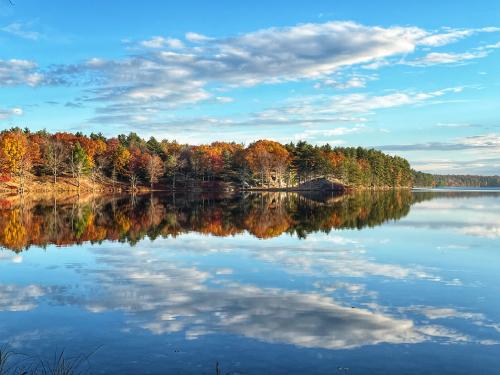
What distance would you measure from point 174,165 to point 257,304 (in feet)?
487

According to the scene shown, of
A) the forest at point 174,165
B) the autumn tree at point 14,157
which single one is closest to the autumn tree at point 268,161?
the forest at point 174,165

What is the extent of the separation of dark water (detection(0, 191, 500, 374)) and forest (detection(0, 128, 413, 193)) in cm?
11435

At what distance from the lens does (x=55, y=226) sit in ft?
128

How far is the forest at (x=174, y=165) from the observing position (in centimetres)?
13700

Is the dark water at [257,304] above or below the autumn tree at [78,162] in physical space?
below

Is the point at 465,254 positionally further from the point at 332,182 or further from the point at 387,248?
the point at 332,182

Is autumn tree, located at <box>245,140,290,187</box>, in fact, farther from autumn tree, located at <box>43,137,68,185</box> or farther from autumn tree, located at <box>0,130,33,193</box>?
autumn tree, located at <box>0,130,33,193</box>

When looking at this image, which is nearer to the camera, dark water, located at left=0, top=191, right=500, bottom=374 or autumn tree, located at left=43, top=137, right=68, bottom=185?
dark water, located at left=0, top=191, right=500, bottom=374

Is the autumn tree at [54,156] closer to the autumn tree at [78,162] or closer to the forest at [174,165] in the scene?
the forest at [174,165]

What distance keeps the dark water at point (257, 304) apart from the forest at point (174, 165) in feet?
375

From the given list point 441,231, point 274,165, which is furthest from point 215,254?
point 274,165

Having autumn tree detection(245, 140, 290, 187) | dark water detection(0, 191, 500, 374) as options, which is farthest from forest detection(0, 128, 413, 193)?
dark water detection(0, 191, 500, 374)

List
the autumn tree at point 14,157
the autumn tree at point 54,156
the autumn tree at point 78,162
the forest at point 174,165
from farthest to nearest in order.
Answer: the forest at point 174,165 < the autumn tree at point 78,162 < the autumn tree at point 54,156 < the autumn tree at point 14,157

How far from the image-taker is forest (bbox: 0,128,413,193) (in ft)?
449
